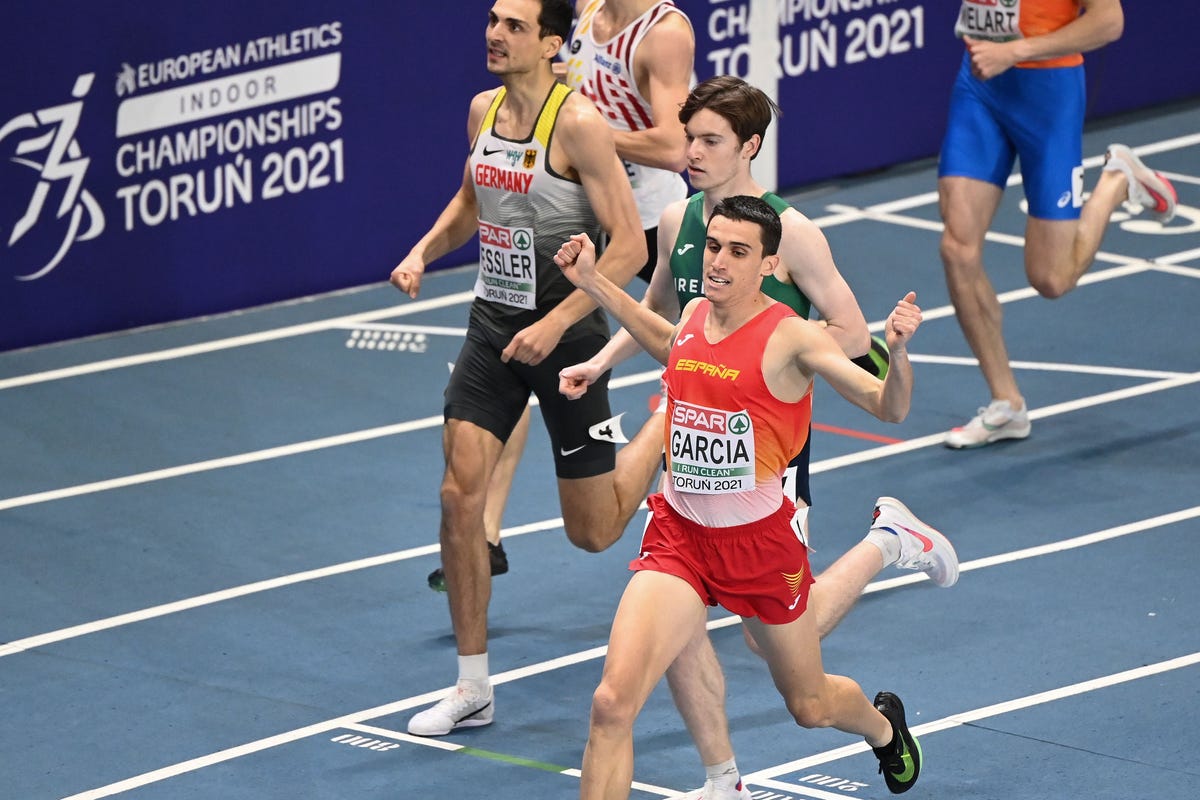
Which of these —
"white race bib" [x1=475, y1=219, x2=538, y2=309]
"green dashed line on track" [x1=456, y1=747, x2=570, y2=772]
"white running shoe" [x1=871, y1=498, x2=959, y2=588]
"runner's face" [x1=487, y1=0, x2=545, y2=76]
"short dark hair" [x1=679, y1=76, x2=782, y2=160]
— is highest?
"runner's face" [x1=487, y1=0, x2=545, y2=76]

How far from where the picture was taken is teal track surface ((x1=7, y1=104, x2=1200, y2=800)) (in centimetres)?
823

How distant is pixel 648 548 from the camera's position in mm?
7195

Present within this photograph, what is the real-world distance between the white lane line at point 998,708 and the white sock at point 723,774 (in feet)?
1.45

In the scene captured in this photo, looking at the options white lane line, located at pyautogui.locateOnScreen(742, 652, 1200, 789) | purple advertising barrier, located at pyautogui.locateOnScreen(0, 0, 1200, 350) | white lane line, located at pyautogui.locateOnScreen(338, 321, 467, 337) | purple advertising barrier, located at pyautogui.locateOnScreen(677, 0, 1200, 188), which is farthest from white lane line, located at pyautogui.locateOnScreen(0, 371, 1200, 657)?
purple advertising barrier, located at pyautogui.locateOnScreen(677, 0, 1200, 188)

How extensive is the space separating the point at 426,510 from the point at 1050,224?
3608 millimetres

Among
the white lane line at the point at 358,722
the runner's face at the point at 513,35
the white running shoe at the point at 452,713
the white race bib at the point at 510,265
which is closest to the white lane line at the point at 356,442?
the white lane line at the point at 358,722

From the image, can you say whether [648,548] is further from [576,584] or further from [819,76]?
[819,76]

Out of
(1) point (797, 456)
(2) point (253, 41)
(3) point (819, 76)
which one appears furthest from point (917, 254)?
(1) point (797, 456)

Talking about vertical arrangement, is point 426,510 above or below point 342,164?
below

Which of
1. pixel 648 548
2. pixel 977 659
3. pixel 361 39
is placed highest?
pixel 361 39

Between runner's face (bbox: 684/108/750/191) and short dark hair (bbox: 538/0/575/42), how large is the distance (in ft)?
3.88

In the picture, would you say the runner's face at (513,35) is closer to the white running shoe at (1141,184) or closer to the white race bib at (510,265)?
the white race bib at (510,265)

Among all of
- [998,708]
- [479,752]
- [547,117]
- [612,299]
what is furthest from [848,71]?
[612,299]

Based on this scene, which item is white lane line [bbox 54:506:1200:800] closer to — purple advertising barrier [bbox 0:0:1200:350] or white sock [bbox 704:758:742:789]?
white sock [bbox 704:758:742:789]
